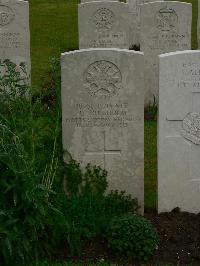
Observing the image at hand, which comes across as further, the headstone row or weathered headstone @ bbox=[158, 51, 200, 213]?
the headstone row

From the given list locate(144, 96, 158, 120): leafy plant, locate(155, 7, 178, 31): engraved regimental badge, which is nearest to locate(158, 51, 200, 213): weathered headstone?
locate(144, 96, 158, 120): leafy plant

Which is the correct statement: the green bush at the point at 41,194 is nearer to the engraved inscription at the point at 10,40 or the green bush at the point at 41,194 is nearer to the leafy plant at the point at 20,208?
the leafy plant at the point at 20,208

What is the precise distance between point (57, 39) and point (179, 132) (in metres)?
10.9

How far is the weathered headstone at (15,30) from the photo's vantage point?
10.7 metres

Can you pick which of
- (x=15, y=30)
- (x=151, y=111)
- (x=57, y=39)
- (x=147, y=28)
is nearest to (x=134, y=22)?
(x=57, y=39)

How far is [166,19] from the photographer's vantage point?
10.5 metres

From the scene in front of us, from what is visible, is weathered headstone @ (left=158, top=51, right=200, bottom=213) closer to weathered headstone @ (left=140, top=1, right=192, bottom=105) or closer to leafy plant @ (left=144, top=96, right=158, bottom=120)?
leafy plant @ (left=144, top=96, right=158, bottom=120)

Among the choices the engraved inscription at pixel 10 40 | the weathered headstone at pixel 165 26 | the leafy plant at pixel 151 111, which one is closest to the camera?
the leafy plant at pixel 151 111

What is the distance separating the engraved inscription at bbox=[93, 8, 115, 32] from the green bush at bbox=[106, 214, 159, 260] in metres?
5.48

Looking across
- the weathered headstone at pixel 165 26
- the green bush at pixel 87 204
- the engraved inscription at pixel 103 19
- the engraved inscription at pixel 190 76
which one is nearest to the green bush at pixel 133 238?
the green bush at pixel 87 204

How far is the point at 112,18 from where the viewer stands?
35.5ft

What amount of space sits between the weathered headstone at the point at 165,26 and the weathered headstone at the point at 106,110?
14.3 ft

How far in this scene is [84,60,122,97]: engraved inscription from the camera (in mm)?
6340

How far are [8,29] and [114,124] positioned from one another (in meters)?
4.90
